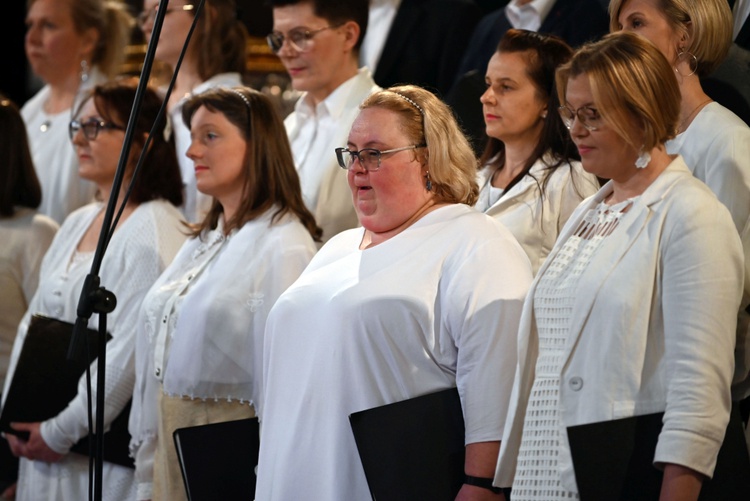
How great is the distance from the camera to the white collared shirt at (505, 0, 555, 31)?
4.01m

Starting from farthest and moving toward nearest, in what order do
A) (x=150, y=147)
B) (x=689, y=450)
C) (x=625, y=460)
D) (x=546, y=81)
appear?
(x=150, y=147)
(x=546, y=81)
(x=625, y=460)
(x=689, y=450)

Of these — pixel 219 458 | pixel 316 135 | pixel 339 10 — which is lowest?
pixel 219 458

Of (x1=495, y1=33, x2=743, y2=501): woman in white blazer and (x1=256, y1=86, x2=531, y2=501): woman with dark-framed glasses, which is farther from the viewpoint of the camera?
(x1=256, y1=86, x2=531, y2=501): woman with dark-framed glasses

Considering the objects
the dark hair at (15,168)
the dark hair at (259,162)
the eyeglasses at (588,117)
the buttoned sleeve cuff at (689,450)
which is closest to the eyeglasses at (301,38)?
the dark hair at (259,162)

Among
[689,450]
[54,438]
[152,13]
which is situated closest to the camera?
[689,450]

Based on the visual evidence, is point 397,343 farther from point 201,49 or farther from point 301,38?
point 201,49

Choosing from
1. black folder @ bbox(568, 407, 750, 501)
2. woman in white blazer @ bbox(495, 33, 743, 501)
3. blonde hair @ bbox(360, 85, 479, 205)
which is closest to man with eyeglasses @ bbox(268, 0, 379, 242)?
blonde hair @ bbox(360, 85, 479, 205)

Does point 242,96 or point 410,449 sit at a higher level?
point 242,96

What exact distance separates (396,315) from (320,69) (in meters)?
1.70

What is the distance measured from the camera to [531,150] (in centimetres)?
330

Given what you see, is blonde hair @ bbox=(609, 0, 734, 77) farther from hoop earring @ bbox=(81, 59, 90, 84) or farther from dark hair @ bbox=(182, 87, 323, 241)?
hoop earring @ bbox=(81, 59, 90, 84)

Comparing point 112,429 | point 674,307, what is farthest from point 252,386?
point 674,307

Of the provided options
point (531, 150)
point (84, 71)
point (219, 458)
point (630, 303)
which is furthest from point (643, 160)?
point (84, 71)

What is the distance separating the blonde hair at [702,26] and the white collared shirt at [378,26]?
2.13 meters
